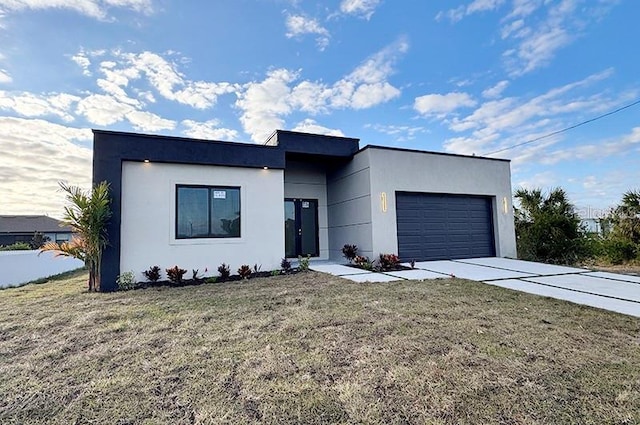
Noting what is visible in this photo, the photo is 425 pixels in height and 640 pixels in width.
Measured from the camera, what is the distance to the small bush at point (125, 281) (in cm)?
700

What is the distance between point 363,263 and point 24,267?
11.1 meters

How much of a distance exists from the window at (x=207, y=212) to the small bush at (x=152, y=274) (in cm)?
88

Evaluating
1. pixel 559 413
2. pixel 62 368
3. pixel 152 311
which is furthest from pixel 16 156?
pixel 559 413

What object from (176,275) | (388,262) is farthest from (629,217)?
(176,275)

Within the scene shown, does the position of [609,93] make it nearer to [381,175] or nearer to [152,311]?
[381,175]

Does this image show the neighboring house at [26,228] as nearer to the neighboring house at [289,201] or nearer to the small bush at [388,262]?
the neighboring house at [289,201]

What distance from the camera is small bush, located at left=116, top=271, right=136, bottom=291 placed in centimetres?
700

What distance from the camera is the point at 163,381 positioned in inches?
102

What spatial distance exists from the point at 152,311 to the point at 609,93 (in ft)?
49.9

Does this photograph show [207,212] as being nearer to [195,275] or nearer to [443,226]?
[195,275]

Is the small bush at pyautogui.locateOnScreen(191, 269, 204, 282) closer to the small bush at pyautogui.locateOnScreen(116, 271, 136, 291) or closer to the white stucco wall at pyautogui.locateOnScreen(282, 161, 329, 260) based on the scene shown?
the small bush at pyautogui.locateOnScreen(116, 271, 136, 291)

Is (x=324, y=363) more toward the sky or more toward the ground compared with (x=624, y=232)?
more toward the ground

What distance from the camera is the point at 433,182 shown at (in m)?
10.0

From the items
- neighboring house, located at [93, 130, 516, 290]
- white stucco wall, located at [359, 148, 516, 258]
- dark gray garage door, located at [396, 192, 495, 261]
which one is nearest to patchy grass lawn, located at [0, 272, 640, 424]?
neighboring house, located at [93, 130, 516, 290]
